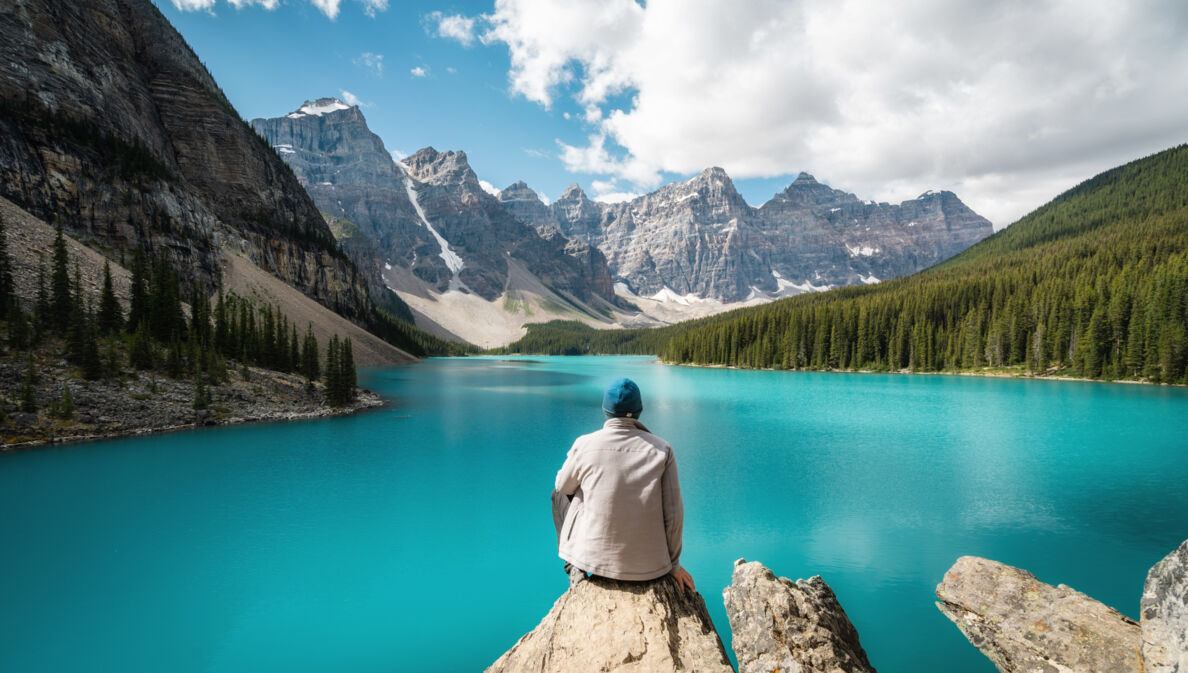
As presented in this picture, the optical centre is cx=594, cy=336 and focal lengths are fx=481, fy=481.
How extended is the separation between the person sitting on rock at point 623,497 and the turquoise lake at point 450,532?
491 cm

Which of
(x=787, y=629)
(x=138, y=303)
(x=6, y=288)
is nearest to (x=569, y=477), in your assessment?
(x=787, y=629)

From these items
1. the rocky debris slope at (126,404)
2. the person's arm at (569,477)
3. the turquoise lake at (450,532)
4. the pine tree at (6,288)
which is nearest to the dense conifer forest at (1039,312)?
the turquoise lake at (450,532)

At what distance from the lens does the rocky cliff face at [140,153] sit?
4484 cm

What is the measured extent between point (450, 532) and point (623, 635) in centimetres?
990

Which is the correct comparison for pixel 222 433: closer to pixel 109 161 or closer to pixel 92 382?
pixel 92 382

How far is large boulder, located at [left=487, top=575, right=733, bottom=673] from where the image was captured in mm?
3455

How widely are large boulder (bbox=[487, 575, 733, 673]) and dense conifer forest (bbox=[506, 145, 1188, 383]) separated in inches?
2634

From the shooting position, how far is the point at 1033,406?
1369 inches

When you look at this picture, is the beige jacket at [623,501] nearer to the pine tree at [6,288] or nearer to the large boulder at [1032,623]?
the large boulder at [1032,623]

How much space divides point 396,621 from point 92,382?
78.7 feet

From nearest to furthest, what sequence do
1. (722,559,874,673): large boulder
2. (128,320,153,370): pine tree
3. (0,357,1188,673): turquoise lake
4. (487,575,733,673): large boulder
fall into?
(487,575,733,673): large boulder
(722,559,874,673): large boulder
(0,357,1188,673): turquoise lake
(128,320,153,370): pine tree

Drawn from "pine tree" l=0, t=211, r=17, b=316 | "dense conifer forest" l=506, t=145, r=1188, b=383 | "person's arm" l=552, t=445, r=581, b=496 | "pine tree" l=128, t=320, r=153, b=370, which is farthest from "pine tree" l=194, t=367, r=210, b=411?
"dense conifer forest" l=506, t=145, r=1188, b=383

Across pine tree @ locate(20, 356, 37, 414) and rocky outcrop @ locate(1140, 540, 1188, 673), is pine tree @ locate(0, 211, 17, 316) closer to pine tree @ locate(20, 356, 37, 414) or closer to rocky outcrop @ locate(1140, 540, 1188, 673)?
pine tree @ locate(20, 356, 37, 414)

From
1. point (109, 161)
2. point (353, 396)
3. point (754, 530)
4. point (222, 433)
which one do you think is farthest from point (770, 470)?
point (109, 161)
